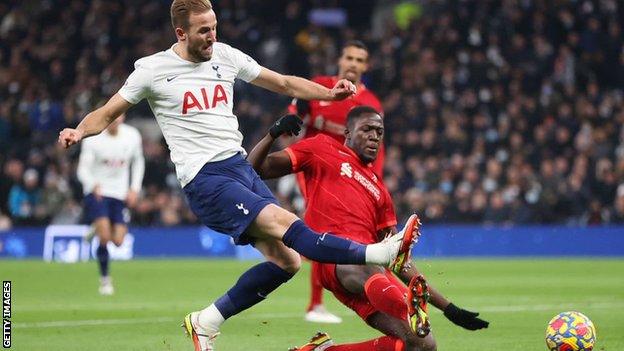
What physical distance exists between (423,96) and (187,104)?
18.2m

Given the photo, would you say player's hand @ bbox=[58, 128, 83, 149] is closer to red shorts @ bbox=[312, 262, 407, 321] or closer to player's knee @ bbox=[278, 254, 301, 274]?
player's knee @ bbox=[278, 254, 301, 274]

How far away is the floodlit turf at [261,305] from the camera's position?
9.70 m

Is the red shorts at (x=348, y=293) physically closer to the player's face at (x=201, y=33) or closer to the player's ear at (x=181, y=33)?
the player's face at (x=201, y=33)

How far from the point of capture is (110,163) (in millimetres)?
15719

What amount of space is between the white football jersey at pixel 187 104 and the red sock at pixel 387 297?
1325 mm

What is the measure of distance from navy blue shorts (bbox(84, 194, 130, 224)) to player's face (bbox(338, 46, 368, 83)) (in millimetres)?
5064

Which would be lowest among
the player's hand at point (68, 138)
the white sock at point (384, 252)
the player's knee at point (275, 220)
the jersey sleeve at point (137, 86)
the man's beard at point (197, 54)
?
the white sock at point (384, 252)

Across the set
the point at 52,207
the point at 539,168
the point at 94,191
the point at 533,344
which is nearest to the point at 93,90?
the point at 52,207

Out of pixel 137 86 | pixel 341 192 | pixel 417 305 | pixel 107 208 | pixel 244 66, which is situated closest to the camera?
pixel 417 305

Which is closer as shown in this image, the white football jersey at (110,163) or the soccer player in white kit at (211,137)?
the soccer player in white kit at (211,137)

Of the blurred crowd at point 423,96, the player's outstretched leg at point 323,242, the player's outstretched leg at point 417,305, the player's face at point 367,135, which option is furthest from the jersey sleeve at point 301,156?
the blurred crowd at point 423,96

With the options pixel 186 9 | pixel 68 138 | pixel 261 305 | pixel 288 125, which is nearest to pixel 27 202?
pixel 261 305

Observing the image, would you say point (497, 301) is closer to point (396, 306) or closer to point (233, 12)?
point (396, 306)

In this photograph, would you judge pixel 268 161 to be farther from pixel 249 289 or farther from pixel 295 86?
pixel 249 289
